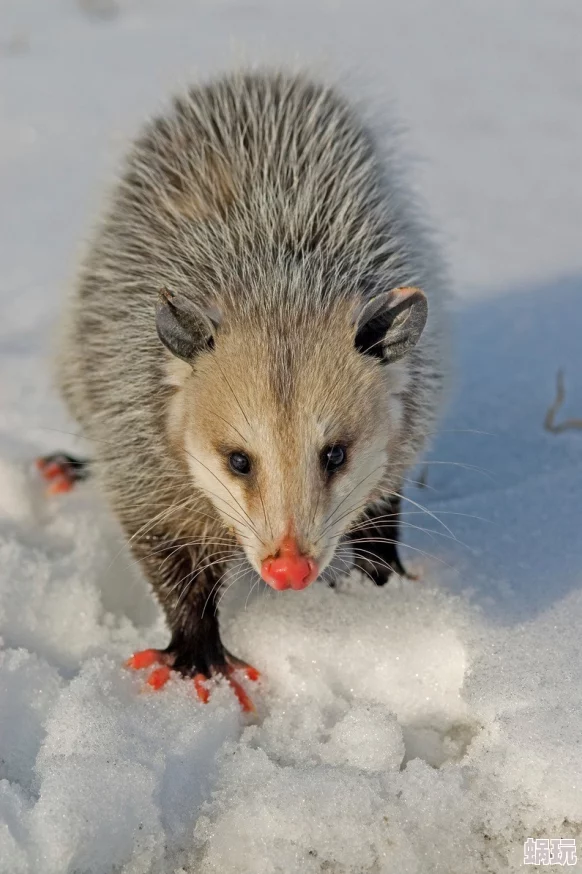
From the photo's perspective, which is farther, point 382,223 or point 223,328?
point 382,223

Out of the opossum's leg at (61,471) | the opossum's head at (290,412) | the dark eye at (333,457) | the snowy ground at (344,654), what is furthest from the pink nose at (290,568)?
the opossum's leg at (61,471)

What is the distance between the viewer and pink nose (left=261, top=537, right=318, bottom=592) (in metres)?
1.59

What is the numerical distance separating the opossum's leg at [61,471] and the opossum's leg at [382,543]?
0.70 meters

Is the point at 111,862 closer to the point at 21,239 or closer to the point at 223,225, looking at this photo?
the point at 223,225

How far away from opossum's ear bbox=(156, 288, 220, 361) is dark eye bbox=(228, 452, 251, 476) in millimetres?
223

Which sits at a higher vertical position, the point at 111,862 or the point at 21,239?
the point at 21,239

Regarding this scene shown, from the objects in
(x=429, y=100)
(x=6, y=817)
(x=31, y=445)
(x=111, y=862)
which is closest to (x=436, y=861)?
(x=111, y=862)

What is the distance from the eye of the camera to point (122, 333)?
2.14 m

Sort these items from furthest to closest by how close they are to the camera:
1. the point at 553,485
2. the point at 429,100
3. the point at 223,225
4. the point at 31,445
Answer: the point at 429,100 < the point at 31,445 < the point at 553,485 < the point at 223,225

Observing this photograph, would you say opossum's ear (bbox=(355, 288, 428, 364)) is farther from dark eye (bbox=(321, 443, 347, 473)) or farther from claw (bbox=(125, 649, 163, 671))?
claw (bbox=(125, 649, 163, 671))

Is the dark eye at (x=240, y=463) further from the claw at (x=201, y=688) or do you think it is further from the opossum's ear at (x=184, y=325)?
the claw at (x=201, y=688)

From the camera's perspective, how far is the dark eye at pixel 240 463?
1.69 metres

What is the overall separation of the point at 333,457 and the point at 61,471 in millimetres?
1027

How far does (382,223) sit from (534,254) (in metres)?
1.38
